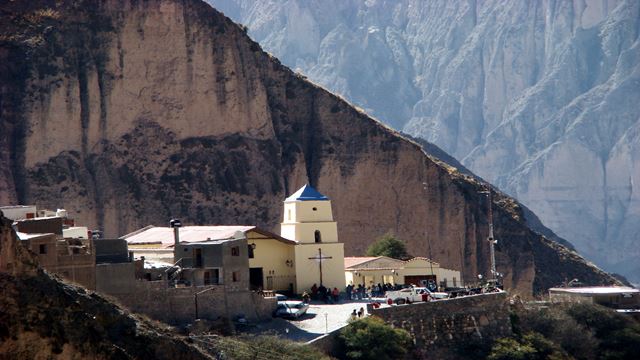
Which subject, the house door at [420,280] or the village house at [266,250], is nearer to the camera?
the village house at [266,250]

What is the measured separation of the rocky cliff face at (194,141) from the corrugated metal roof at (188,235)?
1496cm

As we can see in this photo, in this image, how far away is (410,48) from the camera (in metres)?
176

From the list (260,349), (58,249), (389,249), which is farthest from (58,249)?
(389,249)

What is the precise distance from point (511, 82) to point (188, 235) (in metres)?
110

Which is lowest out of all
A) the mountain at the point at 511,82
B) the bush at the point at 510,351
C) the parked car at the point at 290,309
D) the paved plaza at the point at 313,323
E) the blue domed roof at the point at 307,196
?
the bush at the point at 510,351

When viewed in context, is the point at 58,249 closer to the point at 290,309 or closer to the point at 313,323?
the point at 290,309

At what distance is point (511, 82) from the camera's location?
161 metres

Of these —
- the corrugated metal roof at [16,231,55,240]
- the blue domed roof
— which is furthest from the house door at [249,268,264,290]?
the corrugated metal roof at [16,231,55,240]

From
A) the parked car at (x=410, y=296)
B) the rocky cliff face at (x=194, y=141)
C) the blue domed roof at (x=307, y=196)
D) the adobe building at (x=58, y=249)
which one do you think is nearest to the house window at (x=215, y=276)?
the adobe building at (x=58, y=249)

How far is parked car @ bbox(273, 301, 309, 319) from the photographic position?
5038 centimetres

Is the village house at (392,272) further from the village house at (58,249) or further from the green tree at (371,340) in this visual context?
the village house at (58,249)

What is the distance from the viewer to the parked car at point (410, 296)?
54.8 metres

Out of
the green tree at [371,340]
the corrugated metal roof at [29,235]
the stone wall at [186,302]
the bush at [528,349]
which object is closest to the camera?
the corrugated metal roof at [29,235]

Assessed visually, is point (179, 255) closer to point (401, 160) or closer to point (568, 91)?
point (401, 160)
